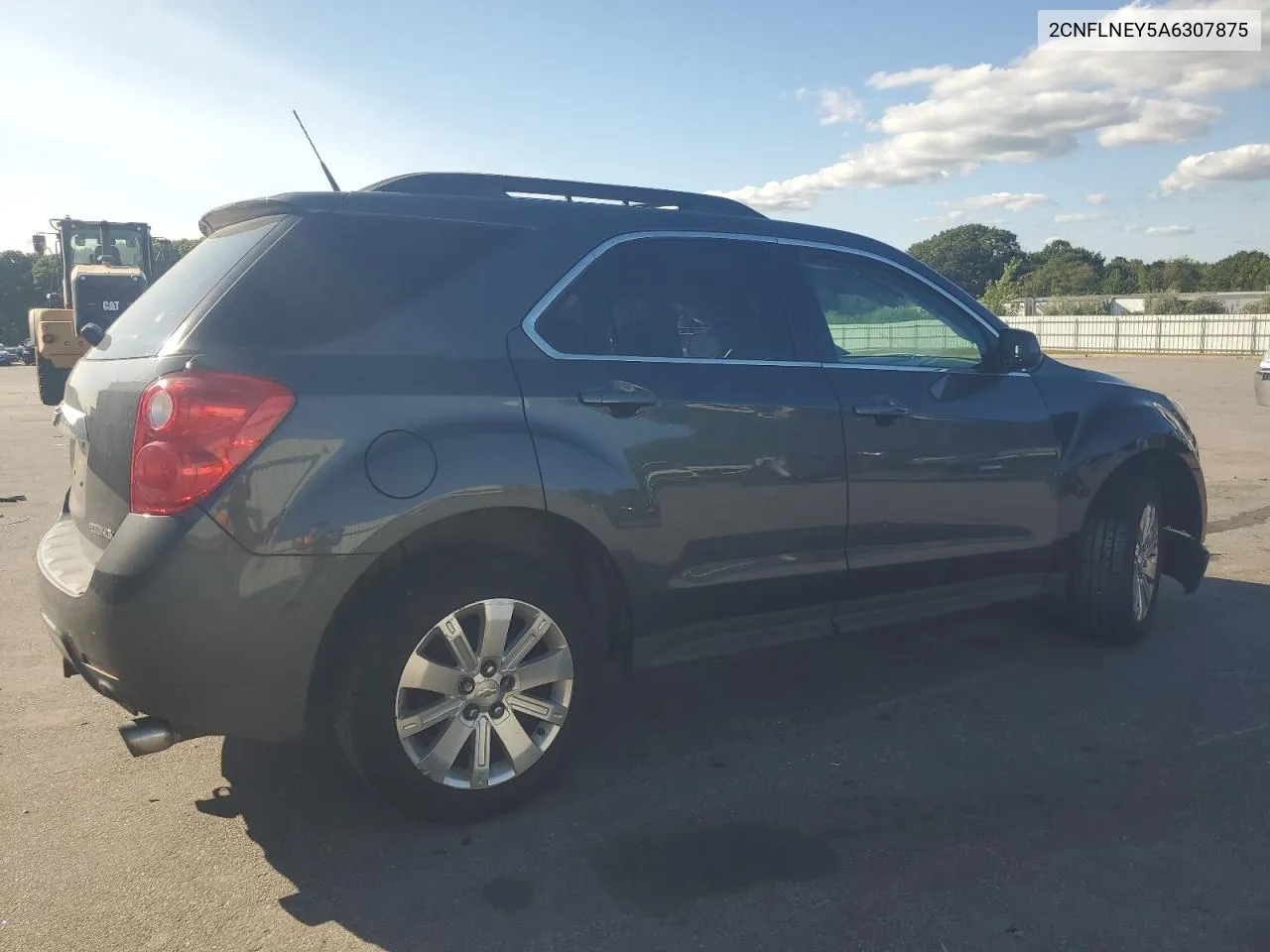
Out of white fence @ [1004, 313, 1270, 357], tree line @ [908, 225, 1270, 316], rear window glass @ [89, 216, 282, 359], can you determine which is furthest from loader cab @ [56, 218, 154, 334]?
tree line @ [908, 225, 1270, 316]

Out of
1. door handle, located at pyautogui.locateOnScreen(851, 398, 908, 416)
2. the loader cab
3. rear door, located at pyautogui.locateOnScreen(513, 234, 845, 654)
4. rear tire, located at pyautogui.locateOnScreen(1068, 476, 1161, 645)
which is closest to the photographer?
rear door, located at pyautogui.locateOnScreen(513, 234, 845, 654)

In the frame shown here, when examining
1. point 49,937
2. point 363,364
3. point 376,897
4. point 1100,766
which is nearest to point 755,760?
point 1100,766

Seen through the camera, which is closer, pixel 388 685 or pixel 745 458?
pixel 388 685

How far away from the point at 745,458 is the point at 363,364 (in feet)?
4.31

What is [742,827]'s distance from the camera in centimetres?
324

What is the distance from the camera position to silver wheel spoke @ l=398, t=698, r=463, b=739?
3066 mm

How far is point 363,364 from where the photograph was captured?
302 cm

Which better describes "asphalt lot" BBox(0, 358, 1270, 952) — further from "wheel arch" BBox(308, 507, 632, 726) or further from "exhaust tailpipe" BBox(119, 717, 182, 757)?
"wheel arch" BBox(308, 507, 632, 726)

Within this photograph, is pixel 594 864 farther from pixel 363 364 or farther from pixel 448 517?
pixel 363 364

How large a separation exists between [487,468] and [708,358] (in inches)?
38.5

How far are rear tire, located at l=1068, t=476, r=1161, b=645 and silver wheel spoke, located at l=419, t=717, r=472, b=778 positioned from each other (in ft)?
9.79

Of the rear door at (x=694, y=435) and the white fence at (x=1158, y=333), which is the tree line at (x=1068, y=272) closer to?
the white fence at (x=1158, y=333)

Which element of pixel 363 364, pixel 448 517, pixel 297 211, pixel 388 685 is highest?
pixel 297 211

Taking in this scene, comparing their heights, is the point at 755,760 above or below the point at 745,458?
below
